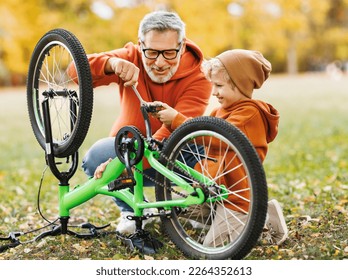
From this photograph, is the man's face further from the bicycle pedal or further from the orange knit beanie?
the bicycle pedal

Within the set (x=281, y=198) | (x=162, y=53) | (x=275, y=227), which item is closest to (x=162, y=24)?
(x=162, y=53)

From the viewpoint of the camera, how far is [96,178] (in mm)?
3545

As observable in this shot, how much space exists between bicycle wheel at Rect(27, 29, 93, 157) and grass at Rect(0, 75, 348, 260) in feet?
2.12

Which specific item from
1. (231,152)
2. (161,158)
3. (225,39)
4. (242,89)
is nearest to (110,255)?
(161,158)

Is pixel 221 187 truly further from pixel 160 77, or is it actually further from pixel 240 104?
pixel 160 77

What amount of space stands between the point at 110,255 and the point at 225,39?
25541 mm

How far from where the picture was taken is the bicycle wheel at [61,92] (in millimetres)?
3385

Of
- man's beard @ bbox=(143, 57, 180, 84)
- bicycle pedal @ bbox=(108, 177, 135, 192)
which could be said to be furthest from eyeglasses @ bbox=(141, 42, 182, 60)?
bicycle pedal @ bbox=(108, 177, 135, 192)

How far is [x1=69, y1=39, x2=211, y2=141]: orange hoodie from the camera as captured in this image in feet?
12.3

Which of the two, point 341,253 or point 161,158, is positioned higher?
point 161,158

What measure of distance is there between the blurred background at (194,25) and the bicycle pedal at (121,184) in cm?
2162

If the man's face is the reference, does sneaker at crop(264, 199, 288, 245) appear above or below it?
below
